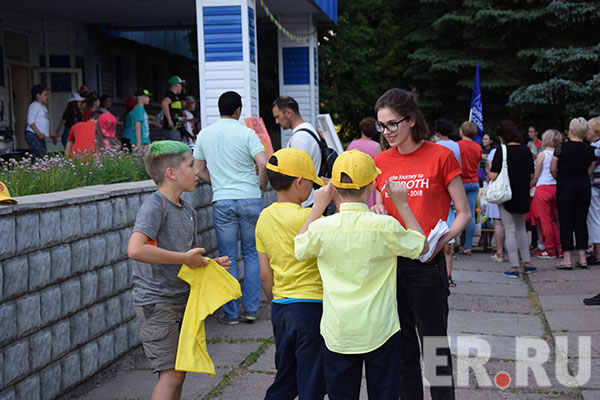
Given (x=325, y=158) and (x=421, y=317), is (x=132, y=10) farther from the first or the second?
(x=421, y=317)

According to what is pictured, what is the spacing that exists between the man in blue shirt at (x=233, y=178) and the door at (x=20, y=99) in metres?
11.2

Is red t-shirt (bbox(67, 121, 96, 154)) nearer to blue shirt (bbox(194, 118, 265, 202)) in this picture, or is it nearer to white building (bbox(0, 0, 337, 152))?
white building (bbox(0, 0, 337, 152))

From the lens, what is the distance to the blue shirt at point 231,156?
6.48m

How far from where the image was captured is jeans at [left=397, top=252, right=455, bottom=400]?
3770 mm

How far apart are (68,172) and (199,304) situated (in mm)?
2921

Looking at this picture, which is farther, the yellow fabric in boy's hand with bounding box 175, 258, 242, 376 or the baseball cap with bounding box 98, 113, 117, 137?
the baseball cap with bounding box 98, 113, 117, 137

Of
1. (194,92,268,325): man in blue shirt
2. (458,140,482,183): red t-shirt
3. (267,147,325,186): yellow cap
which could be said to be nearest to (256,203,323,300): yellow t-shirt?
(267,147,325,186): yellow cap

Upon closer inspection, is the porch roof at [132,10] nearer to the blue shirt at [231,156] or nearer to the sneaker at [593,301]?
the blue shirt at [231,156]

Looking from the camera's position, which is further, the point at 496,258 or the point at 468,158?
the point at 496,258

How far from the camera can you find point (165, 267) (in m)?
3.66

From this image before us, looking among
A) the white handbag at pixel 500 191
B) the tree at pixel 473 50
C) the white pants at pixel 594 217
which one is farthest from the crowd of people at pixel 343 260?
the tree at pixel 473 50

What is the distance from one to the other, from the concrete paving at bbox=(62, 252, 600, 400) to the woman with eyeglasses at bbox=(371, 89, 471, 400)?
108 cm

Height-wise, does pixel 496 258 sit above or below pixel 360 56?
below

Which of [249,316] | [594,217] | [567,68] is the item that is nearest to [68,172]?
[249,316]
